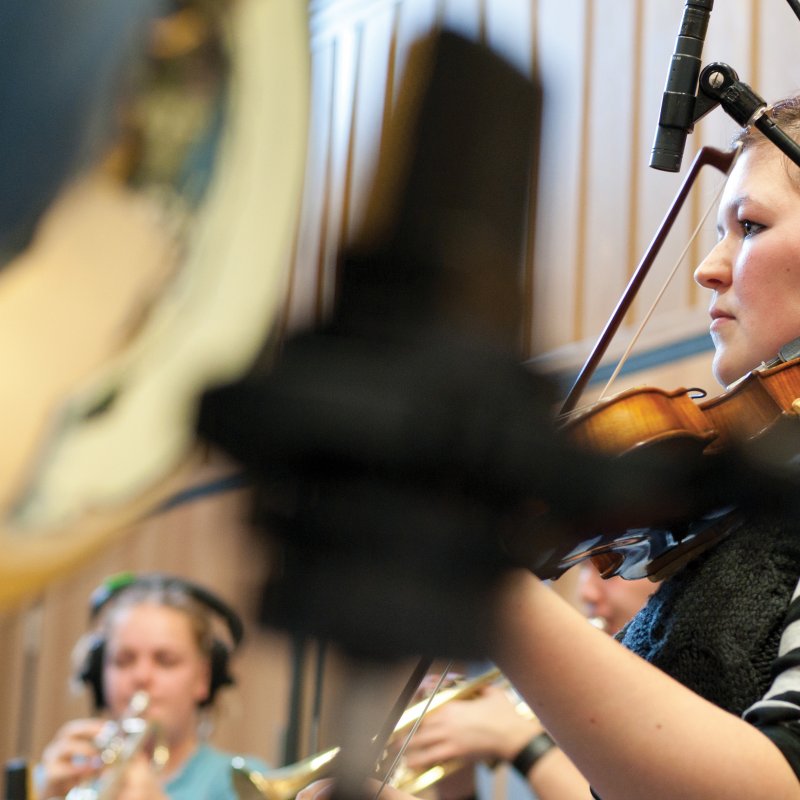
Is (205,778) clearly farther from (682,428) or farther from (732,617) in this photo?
(682,428)

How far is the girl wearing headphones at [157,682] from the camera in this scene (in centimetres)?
169

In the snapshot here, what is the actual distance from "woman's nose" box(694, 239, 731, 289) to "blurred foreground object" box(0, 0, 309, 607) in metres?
2.41

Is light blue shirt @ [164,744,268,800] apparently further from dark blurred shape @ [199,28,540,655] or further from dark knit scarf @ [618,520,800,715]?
dark blurred shape @ [199,28,540,655]

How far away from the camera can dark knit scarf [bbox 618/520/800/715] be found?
60cm

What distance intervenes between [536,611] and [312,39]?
3.00 m

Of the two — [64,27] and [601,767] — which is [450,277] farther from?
[64,27]

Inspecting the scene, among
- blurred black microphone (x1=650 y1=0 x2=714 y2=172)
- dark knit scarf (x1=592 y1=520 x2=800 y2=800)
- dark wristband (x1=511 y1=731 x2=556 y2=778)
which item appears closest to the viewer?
dark knit scarf (x1=592 y1=520 x2=800 y2=800)

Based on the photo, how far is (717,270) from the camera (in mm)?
806

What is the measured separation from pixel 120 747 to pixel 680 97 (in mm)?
1301

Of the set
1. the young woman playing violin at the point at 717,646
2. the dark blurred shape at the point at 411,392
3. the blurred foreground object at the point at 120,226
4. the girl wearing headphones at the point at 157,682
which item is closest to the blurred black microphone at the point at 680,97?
the young woman playing violin at the point at 717,646

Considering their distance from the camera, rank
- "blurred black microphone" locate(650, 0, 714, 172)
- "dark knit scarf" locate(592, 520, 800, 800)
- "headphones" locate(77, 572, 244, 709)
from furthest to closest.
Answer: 1. "headphones" locate(77, 572, 244, 709)
2. "blurred black microphone" locate(650, 0, 714, 172)
3. "dark knit scarf" locate(592, 520, 800, 800)

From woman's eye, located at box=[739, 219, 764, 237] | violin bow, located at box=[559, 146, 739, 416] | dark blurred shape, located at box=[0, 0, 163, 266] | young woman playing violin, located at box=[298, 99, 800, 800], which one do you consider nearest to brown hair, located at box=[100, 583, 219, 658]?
violin bow, located at box=[559, 146, 739, 416]

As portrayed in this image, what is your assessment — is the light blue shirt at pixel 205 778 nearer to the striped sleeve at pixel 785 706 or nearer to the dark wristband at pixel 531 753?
the dark wristband at pixel 531 753

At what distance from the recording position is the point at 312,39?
323cm
